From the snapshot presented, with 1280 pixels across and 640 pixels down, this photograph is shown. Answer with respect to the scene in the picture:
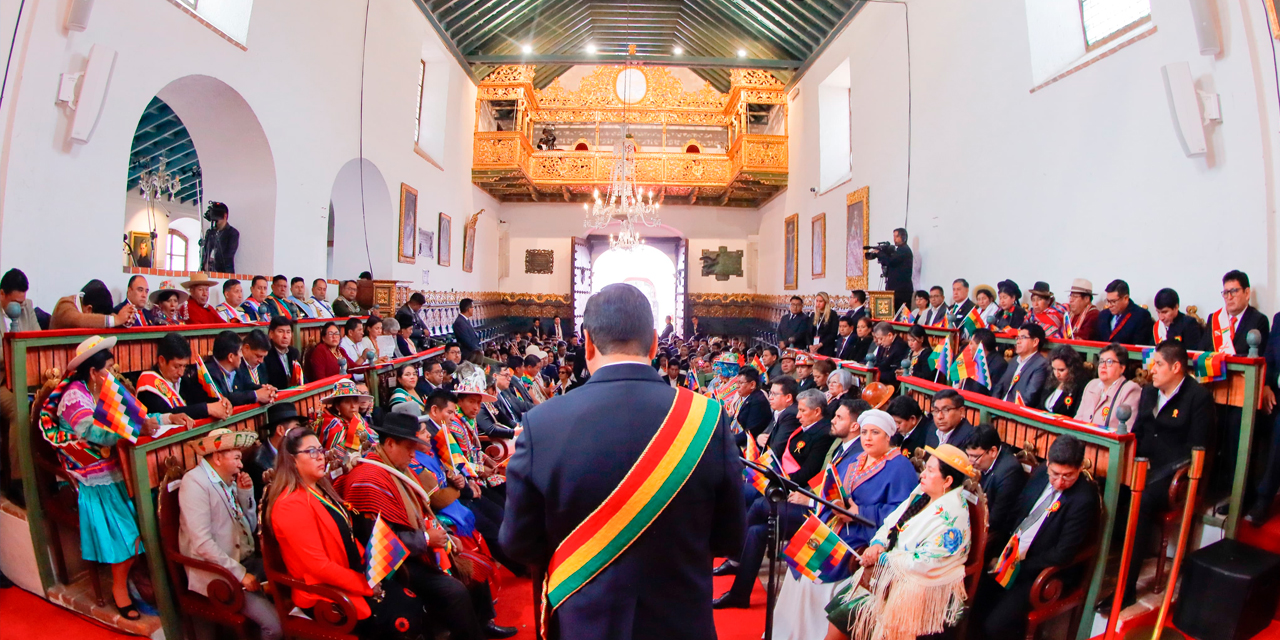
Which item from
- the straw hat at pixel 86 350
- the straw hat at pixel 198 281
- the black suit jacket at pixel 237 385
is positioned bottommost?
the black suit jacket at pixel 237 385

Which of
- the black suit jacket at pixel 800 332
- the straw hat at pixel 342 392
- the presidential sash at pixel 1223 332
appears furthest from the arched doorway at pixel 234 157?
the presidential sash at pixel 1223 332

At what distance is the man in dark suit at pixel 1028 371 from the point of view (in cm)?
460

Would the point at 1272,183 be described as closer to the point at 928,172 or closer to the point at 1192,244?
the point at 1192,244

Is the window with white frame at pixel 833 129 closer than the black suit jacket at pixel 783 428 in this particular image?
No

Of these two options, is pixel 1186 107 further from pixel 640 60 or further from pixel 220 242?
pixel 640 60

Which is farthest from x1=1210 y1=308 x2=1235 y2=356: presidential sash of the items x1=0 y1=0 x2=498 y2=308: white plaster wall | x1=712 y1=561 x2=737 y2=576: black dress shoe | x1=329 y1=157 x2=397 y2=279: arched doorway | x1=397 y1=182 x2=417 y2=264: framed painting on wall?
x1=397 y1=182 x2=417 y2=264: framed painting on wall

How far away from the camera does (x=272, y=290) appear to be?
6574 millimetres

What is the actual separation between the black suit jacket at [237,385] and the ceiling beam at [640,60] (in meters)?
9.59

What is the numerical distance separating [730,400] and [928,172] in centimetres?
406

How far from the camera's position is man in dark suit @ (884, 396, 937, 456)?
422 cm

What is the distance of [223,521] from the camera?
9.61 ft

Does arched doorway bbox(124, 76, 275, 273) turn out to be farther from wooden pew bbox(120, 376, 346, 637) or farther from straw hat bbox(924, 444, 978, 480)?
straw hat bbox(924, 444, 978, 480)

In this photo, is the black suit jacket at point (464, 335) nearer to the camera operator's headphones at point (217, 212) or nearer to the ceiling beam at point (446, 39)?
the camera operator's headphones at point (217, 212)

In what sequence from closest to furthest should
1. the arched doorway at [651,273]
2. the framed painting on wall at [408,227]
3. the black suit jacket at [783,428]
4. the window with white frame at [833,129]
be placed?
the black suit jacket at [783,428], the framed painting on wall at [408,227], the window with white frame at [833,129], the arched doorway at [651,273]
